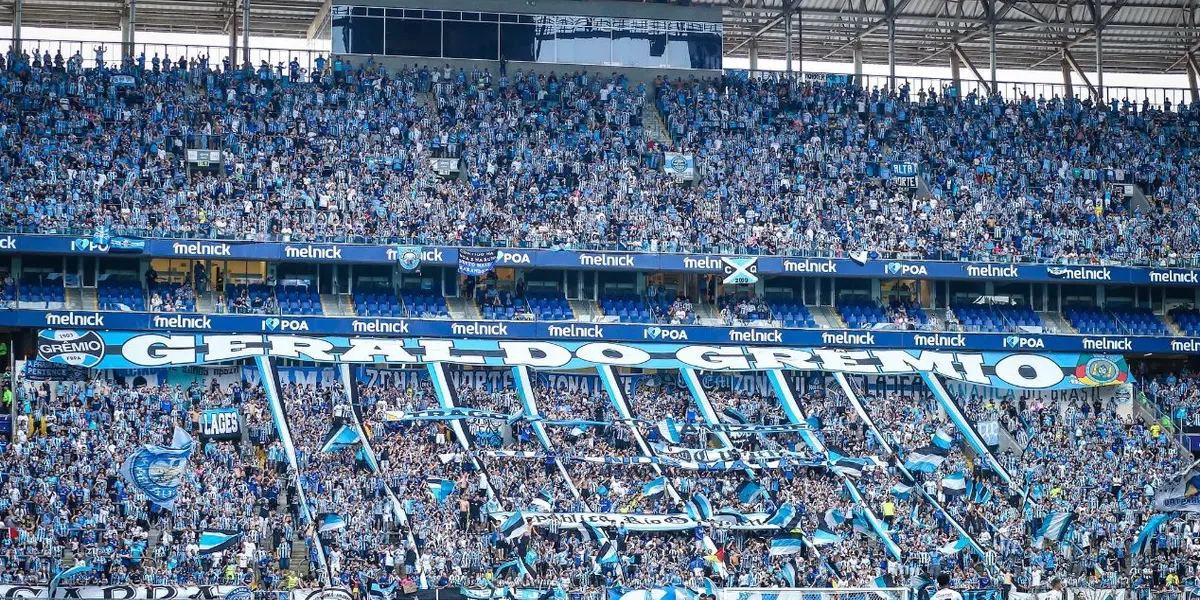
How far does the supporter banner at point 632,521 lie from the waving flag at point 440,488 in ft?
4.45

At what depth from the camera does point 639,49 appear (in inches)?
2287

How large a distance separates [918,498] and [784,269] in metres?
8.84

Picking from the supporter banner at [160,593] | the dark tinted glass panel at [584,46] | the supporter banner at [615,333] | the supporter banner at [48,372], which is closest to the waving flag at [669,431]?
the supporter banner at [615,333]

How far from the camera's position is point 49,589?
36000 mm

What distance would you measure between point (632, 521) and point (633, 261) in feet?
32.9

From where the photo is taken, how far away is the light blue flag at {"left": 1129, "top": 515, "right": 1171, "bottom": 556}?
41531 millimetres

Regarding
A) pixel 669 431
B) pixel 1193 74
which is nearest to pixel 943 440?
pixel 669 431

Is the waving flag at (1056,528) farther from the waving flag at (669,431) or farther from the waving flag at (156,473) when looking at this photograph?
the waving flag at (156,473)

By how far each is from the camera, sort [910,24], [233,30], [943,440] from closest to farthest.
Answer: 1. [943,440]
2. [233,30]
3. [910,24]

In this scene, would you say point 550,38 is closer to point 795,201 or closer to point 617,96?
point 617,96

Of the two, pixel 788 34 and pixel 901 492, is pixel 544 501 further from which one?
pixel 788 34

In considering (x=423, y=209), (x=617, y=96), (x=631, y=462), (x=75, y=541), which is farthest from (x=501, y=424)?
(x=617, y=96)

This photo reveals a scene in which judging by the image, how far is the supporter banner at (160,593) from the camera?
118 feet

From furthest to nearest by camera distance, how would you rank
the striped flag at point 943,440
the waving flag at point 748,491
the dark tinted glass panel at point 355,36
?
the dark tinted glass panel at point 355,36 → the striped flag at point 943,440 → the waving flag at point 748,491
